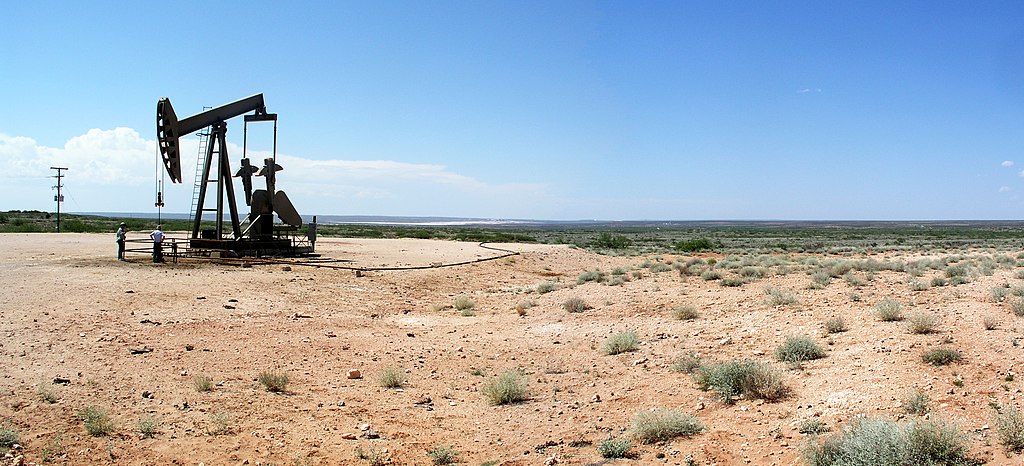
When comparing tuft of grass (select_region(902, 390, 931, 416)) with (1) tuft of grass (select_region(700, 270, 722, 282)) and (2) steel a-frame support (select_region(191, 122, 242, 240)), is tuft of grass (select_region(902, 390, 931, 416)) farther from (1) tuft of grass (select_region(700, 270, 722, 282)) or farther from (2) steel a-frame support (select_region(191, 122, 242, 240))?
(2) steel a-frame support (select_region(191, 122, 242, 240))

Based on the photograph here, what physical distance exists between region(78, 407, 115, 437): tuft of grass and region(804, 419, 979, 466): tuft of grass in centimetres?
647

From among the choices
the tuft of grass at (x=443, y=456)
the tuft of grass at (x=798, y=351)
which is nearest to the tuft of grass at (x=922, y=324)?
the tuft of grass at (x=798, y=351)

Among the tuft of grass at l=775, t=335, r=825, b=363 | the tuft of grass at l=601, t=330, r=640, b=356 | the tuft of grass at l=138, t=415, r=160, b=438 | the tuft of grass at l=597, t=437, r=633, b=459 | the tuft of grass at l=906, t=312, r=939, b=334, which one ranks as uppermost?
the tuft of grass at l=906, t=312, r=939, b=334

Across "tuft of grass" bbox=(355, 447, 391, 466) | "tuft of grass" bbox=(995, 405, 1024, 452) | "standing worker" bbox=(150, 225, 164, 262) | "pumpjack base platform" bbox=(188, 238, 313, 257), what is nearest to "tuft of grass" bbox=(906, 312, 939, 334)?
"tuft of grass" bbox=(995, 405, 1024, 452)

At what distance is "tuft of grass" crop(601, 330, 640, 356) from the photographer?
11.1m

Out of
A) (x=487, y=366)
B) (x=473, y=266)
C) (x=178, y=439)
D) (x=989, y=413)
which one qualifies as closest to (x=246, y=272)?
(x=473, y=266)

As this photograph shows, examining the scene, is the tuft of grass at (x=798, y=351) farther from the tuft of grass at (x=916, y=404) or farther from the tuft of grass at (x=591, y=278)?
the tuft of grass at (x=591, y=278)

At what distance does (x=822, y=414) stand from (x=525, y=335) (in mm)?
6706

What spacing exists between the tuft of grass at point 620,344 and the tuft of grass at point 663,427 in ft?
13.3

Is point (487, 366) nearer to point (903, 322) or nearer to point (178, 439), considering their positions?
point (178, 439)

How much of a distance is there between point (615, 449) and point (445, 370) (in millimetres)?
4316

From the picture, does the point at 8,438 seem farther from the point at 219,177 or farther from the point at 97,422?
the point at 219,177

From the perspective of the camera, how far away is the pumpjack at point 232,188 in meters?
22.2

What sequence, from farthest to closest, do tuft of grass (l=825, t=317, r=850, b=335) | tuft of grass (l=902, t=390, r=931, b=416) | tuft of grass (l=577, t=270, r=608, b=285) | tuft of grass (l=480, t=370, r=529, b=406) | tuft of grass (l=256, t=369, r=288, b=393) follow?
tuft of grass (l=577, t=270, r=608, b=285), tuft of grass (l=825, t=317, r=850, b=335), tuft of grass (l=256, t=369, r=288, b=393), tuft of grass (l=480, t=370, r=529, b=406), tuft of grass (l=902, t=390, r=931, b=416)
